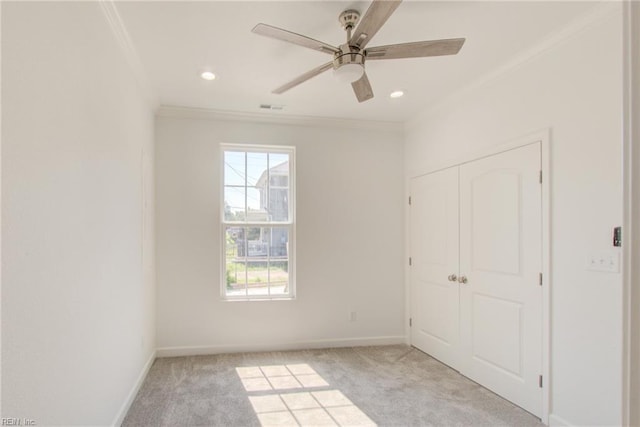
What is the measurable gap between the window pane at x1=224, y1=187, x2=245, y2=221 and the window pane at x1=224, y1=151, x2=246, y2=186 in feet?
0.28

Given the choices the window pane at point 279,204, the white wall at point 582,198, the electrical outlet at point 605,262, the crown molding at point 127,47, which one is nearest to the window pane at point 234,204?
the window pane at point 279,204

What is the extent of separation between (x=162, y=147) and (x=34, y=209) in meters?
2.74

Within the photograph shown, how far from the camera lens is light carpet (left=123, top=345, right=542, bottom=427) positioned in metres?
2.60

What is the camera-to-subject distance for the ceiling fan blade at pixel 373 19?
1.69 meters

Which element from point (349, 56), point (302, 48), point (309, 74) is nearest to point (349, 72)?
point (349, 56)

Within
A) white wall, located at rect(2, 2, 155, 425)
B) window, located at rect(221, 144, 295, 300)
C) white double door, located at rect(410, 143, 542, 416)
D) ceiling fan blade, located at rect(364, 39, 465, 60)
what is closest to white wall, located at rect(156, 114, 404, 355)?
window, located at rect(221, 144, 295, 300)

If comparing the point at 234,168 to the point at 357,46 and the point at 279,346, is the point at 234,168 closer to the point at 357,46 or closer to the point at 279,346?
the point at 279,346

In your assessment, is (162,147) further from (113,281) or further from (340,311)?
(340,311)

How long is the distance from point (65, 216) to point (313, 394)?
7.51 feet

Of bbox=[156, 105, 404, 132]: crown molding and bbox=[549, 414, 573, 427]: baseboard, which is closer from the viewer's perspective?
bbox=[549, 414, 573, 427]: baseboard

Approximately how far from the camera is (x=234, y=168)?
4.19 metres

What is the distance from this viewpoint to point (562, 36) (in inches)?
94.0

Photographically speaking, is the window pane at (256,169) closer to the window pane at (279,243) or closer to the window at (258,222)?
the window at (258,222)

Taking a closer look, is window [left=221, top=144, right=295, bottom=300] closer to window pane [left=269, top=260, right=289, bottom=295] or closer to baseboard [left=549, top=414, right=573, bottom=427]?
window pane [left=269, top=260, right=289, bottom=295]
